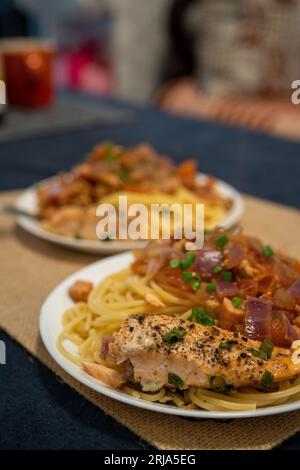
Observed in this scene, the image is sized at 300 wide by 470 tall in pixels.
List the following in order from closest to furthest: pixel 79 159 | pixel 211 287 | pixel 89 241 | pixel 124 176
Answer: pixel 211 287 → pixel 89 241 → pixel 124 176 → pixel 79 159

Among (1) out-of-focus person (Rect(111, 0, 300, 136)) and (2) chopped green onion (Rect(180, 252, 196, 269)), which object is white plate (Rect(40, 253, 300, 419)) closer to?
(2) chopped green onion (Rect(180, 252, 196, 269))

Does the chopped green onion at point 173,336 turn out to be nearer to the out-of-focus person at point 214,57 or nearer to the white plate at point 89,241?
the white plate at point 89,241

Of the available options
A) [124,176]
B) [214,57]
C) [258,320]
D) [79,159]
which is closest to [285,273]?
[258,320]

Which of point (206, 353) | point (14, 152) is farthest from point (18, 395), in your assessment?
point (14, 152)

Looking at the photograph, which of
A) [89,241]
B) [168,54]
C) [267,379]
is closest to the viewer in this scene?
[267,379]

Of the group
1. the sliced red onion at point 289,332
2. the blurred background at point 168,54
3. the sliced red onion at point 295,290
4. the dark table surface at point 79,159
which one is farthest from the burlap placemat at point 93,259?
the blurred background at point 168,54

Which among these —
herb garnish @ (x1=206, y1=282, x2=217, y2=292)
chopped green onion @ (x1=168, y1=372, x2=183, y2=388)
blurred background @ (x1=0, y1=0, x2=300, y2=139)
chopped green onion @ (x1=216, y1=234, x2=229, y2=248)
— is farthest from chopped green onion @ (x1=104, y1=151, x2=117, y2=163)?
blurred background @ (x1=0, y1=0, x2=300, y2=139)

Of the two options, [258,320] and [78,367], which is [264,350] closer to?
[258,320]
